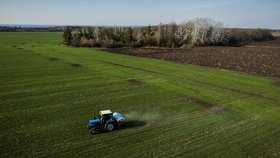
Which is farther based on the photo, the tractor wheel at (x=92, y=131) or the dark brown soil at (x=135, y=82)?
the dark brown soil at (x=135, y=82)

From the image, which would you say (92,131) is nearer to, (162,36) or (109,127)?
(109,127)

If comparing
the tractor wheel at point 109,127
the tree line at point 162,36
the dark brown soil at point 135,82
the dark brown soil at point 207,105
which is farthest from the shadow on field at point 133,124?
the tree line at point 162,36

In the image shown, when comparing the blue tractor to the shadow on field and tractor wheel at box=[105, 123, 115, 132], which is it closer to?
tractor wheel at box=[105, 123, 115, 132]

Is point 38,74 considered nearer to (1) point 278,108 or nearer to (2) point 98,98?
(2) point 98,98

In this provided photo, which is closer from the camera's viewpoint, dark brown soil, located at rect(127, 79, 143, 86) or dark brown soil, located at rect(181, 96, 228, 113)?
dark brown soil, located at rect(181, 96, 228, 113)

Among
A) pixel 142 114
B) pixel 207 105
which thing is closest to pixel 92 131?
pixel 142 114

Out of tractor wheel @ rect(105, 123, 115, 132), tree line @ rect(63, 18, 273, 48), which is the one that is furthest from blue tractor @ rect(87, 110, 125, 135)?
tree line @ rect(63, 18, 273, 48)

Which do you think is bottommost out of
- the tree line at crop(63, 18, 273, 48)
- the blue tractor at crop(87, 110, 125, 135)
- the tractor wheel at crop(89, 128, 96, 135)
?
the tractor wheel at crop(89, 128, 96, 135)

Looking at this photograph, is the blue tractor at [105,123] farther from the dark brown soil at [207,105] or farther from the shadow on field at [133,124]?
the dark brown soil at [207,105]
